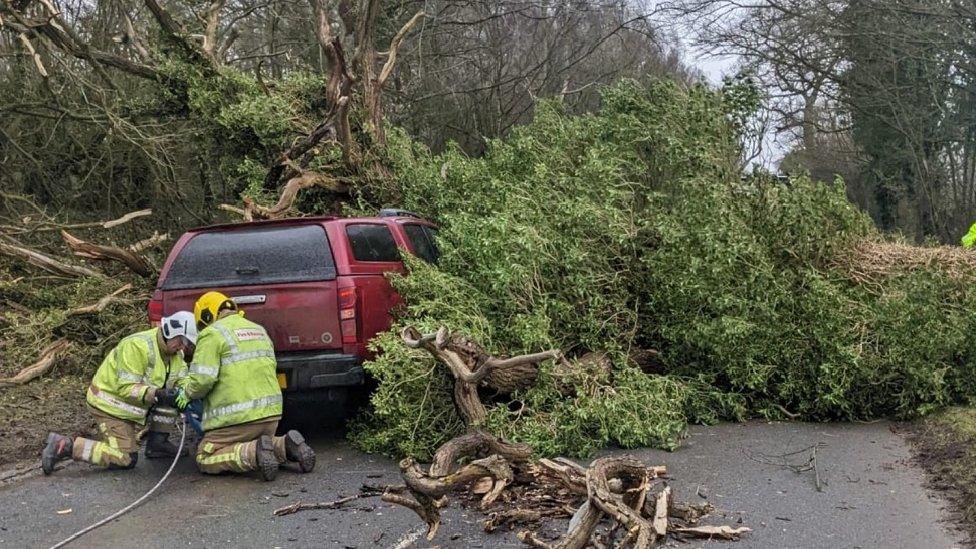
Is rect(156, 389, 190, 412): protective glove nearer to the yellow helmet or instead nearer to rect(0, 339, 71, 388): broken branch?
the yellow helmet

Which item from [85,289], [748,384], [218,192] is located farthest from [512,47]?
[748,384]

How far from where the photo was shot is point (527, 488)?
18.6 ft

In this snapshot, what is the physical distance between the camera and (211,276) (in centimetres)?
701

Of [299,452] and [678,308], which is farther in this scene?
[678,308]

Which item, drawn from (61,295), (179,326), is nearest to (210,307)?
(179,326)

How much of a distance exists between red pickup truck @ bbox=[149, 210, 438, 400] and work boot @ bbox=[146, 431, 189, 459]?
3.03 feet

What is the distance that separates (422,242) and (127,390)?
3078 mm

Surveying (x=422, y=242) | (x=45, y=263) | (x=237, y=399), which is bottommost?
(x=237, y=399)

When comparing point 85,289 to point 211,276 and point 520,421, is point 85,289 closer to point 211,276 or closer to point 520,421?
point 211,276

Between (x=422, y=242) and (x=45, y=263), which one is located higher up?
(x=422, y=242)

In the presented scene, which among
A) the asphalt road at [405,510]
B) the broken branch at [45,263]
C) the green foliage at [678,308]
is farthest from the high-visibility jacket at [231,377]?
the broken branch at [45,263]

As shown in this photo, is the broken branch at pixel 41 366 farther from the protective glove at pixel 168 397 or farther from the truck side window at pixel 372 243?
the truck side window at pixel 372 243

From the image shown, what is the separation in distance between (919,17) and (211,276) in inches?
621

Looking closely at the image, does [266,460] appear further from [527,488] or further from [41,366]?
[41,366]
